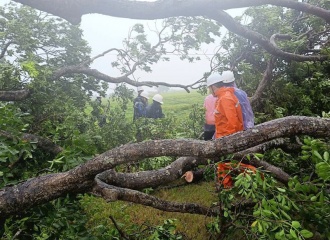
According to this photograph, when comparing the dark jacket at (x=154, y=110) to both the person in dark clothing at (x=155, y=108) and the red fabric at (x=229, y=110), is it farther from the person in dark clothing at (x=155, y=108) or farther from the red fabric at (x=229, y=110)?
the red fabric at (x=229, y=110)

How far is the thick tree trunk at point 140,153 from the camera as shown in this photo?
263cm

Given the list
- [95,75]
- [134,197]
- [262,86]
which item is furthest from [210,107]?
[134,197]

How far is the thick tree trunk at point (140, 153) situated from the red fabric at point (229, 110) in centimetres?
284

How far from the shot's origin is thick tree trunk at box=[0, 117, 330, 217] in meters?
2.63

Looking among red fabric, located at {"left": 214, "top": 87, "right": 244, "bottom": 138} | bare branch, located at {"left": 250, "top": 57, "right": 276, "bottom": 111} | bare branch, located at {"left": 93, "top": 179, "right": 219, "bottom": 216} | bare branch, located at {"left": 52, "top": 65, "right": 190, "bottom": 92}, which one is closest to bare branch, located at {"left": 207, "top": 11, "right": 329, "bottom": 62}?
red fabric, located at {"left": 214, "top": 87, "right": 244, "bottom": 138}

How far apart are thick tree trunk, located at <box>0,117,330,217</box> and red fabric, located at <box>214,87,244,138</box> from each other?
9.32 ft

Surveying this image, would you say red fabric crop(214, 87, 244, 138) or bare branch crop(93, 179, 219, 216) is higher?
red fabric crop(214, 87, 244, 138)

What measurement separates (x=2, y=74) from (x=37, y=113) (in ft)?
3.20

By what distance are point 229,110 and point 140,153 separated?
3080 millimetres

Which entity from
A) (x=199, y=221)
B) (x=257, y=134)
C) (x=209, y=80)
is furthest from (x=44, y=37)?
(x=257, y=134)

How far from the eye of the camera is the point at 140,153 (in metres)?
2.76

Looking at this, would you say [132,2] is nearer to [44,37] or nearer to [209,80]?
[209,80]

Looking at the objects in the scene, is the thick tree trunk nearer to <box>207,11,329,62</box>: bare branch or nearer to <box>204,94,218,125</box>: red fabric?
<box>207,11,329,62</box>: bare branch

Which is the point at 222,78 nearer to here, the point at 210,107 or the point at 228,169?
the point at 210,107
